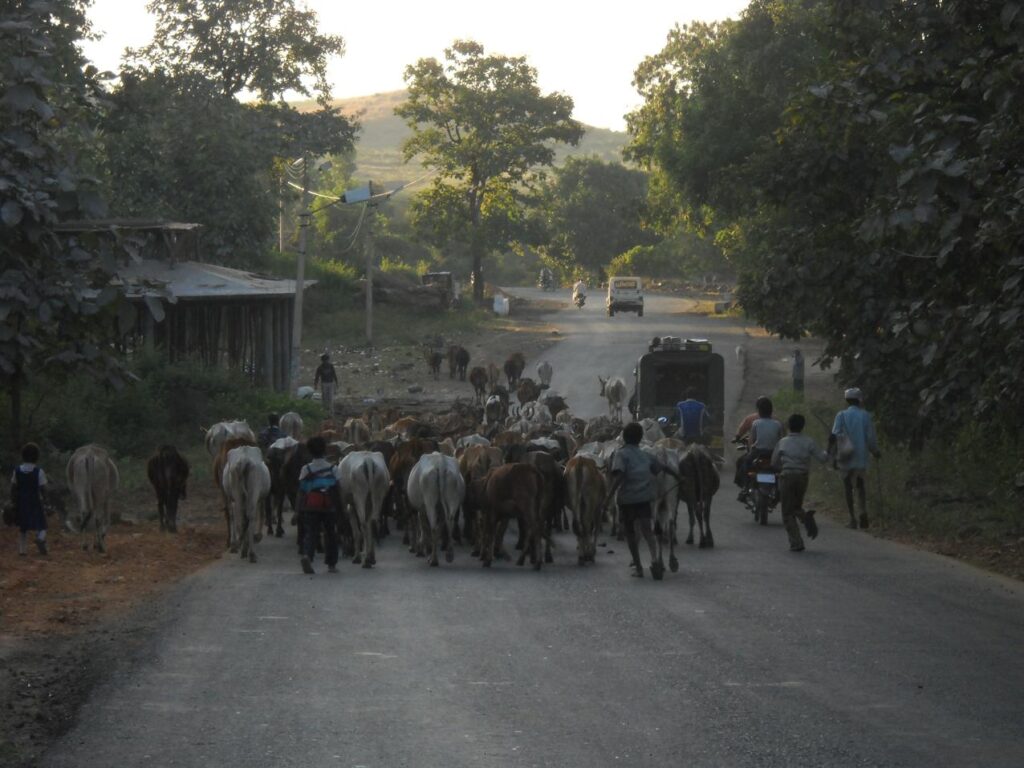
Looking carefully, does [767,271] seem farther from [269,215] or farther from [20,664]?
[269,215]

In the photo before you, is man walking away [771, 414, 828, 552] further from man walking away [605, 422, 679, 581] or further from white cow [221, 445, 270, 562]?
white cow [221, 445, 270, 562]

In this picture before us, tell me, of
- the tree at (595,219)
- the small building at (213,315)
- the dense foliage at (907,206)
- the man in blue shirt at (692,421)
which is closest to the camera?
the dense foliage at (907,206)

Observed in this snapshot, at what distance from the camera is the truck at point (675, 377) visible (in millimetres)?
32344

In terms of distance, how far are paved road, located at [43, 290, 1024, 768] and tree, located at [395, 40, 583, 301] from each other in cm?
6321

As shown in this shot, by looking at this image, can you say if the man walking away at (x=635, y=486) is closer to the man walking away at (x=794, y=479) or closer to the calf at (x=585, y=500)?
the calf at (x=585, y=500)

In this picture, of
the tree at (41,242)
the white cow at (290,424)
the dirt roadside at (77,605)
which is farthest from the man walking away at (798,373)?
the tree at (41,242)

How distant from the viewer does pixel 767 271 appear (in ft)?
80.9

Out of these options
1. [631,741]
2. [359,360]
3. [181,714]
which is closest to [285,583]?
[181,714]

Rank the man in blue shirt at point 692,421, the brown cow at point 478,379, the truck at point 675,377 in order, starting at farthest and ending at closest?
the brown cow at point 478,379
the truck at point 675,377
the man in blue shirt at point 692,421

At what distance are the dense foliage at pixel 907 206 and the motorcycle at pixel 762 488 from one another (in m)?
2.10

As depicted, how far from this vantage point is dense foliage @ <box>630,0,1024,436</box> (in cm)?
1134

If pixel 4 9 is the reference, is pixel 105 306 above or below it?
below

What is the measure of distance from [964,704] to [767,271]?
15.7 meters

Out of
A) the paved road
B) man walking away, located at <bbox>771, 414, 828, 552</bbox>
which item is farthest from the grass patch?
the paved road
